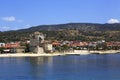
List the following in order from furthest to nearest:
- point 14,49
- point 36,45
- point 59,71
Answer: point 14,49 < point 36,45 < point 59,71

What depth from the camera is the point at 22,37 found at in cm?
14825

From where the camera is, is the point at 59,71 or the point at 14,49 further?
the point at 14,49

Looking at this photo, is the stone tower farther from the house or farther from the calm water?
the calm water

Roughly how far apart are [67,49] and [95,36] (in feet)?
192

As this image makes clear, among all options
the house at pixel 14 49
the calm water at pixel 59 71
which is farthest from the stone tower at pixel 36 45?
the calm water at pixel 59 71

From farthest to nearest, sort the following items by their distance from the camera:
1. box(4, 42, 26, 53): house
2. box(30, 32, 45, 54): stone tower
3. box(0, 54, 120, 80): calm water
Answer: box(4, 42, 26, 53): house, box(30, 32, 45, 54): stone tower, box(0, 54, 120, 80): calm water

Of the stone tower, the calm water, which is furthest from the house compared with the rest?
the calm water

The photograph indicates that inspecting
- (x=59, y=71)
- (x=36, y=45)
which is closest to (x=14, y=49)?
(x=36, y=45)

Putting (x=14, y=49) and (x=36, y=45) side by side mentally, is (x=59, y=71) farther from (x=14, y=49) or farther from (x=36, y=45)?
(x=14, y=49)

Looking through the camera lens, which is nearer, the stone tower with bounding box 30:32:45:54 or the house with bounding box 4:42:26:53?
the stone tower with bounding box 30:32:45:54

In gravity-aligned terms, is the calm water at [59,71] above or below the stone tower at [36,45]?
below

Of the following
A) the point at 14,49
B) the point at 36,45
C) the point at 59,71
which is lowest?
the point at 59,71

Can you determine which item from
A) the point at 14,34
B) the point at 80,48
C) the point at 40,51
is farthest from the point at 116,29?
the point at 40,51

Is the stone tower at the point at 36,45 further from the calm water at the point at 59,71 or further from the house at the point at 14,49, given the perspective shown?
the calm water at the point at 59,71
